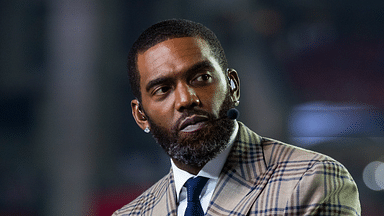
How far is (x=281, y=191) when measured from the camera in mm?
1307

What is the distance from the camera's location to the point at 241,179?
1456 millimetres

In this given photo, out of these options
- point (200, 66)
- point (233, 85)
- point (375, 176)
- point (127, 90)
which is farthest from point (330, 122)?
point (200, 66)

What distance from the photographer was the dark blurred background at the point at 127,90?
3650mm

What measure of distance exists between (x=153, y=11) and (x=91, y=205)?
2011mm

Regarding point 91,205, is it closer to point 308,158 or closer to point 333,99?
point 333,99

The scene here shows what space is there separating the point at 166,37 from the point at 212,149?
1.58ft

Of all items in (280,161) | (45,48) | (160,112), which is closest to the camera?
(280,161)

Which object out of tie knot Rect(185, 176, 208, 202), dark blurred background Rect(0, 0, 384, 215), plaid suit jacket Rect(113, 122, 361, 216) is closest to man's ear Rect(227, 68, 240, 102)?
plaid suit jacket Rect(113, 122, 361, 216)

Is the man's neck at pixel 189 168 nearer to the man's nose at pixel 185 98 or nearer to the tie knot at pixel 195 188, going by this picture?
the tie knot at pixel 195 188

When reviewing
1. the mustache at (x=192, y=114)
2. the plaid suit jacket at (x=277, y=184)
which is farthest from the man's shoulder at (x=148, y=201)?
the mustache at (x=192, y=114)

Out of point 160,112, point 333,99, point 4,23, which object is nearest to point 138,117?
point 160,112

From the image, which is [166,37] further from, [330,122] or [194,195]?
[330,122]

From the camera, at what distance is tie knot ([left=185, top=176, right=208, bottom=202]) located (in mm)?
1511

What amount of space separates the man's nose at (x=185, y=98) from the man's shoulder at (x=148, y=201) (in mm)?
450
